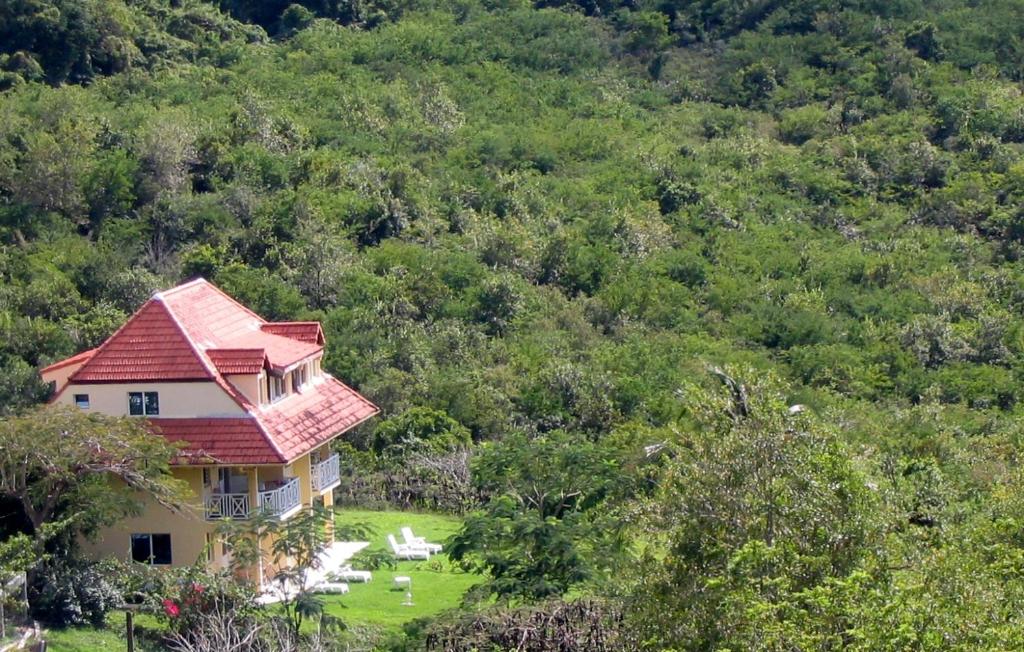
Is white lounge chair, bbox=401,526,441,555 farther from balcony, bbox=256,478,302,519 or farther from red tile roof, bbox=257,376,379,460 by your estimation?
balcony, bbox=256,478,302,519

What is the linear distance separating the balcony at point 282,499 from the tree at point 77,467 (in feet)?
5.01

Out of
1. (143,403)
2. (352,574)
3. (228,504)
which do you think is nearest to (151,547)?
(228,504)

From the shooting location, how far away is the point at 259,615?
26844 mm

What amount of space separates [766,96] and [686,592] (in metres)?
45.3

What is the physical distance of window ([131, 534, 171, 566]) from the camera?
2978 cm

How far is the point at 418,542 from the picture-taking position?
32.0 metres

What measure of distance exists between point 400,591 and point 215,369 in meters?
4.60

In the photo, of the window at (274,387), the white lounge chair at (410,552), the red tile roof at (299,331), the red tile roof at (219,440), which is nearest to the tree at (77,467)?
the red tile roof at (219,440)

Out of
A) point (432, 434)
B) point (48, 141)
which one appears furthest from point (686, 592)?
point (48, 141)

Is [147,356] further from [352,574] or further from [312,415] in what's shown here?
[352,574]

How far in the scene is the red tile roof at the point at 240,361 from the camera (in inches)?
1191

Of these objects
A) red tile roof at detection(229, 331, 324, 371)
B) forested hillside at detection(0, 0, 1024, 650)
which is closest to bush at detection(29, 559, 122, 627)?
red tile roof at detection(229, 331, 324, 371)

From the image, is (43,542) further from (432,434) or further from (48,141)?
(48,141)

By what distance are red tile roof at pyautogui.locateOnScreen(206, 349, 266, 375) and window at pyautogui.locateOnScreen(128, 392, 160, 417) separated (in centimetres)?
110
